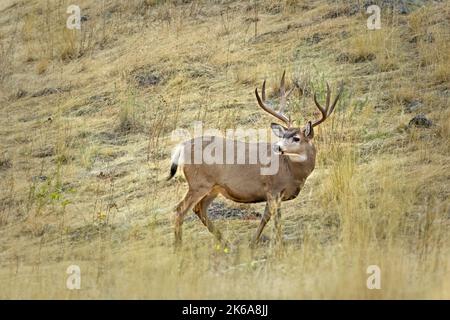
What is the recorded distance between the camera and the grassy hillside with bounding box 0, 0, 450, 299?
902 cm

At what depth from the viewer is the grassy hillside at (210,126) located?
9016mm

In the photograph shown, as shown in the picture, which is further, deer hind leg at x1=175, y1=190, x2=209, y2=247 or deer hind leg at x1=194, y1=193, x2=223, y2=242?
deer hind leg at x1=194, y1=193, x2=223, y2=242

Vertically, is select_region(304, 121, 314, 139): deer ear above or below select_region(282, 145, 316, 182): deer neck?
above

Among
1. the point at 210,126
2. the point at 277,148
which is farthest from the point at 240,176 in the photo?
the point at 210,126

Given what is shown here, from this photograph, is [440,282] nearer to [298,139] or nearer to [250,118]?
[298,139]

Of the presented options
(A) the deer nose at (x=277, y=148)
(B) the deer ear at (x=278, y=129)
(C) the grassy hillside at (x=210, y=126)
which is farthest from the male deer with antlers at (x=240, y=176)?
(C) the grassy hillside at (x=210, y=126)

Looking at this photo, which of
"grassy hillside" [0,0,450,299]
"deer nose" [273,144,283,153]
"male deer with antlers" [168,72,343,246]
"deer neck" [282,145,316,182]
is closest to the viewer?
"grassy hillside" [0,0,450,299]

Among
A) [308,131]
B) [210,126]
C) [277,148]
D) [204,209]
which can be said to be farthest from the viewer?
[210,126]

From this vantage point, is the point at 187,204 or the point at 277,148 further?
the point at 187,204

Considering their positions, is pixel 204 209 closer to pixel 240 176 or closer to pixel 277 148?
pixel 240 176

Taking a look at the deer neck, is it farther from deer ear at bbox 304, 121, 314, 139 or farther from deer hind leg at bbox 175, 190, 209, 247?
deer hind leg at bbox 175, 190, 209, 247

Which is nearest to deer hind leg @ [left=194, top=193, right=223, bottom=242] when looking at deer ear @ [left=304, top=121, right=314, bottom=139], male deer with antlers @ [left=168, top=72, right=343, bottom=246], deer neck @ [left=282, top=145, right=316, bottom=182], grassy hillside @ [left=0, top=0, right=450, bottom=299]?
male deer with antlers @ [left=168, top=72, right=343, bottom=246]

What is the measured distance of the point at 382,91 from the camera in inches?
559

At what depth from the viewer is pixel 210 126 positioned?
13.9 m
